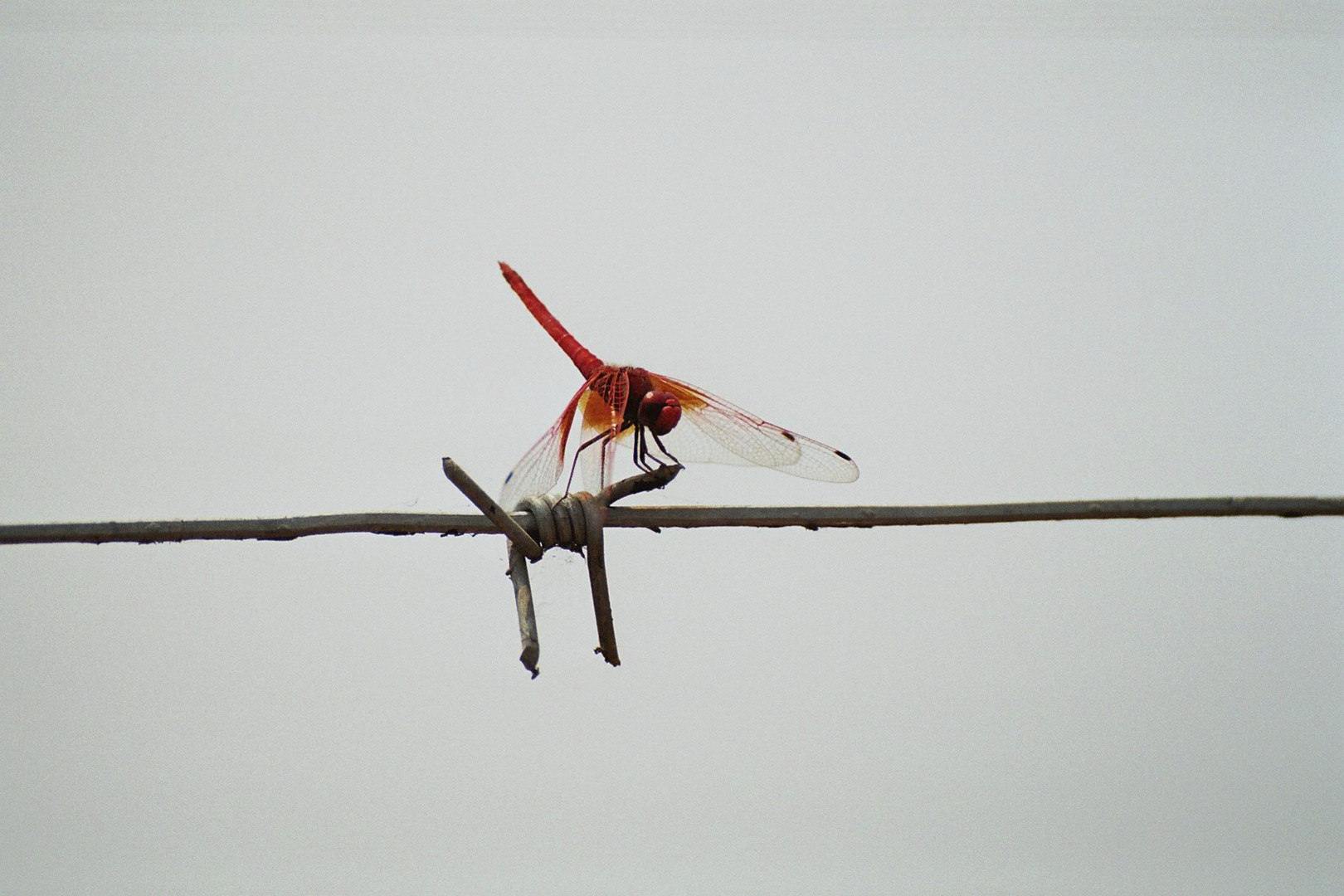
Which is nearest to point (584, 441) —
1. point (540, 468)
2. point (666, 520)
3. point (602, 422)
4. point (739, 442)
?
point (602, 422)

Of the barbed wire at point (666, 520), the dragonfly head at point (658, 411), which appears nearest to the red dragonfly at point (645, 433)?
the dragonfly head at point (658, 411)

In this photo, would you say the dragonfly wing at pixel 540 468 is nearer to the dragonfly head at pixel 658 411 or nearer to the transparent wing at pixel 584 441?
the transparent wing at pixel 584 441

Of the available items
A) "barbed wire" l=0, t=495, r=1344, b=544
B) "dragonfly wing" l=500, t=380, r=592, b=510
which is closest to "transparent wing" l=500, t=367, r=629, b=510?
"dragonfly wing" l=500, t=380, r=592, b=510

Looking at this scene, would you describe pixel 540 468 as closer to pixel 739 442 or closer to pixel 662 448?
pixel 662 448

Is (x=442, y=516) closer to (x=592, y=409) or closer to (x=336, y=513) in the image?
(x=336, y=513)

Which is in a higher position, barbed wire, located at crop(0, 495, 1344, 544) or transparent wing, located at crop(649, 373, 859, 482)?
transparent wing, located at crop(649, 373, 859, 482)

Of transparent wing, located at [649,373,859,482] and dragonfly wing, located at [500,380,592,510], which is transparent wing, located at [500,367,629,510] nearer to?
dragonfly wing, located at [500,380,592,510]

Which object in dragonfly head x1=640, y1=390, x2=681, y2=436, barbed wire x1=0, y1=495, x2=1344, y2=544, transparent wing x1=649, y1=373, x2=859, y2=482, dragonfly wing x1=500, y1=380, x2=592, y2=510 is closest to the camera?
barbed wire x1=0, y1=495, x2=1344, y2=544

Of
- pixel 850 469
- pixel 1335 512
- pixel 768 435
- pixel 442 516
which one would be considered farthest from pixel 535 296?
pixel 1335 512
